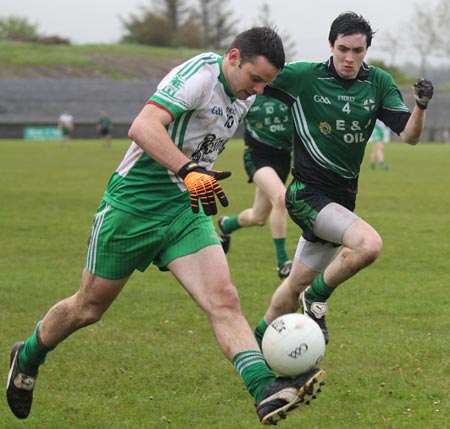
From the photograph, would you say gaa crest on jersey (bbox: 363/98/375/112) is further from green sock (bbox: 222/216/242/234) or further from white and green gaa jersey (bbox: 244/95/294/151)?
green sock (bbox: 222/216/242/234)

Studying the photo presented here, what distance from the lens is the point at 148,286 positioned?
30.2 feet

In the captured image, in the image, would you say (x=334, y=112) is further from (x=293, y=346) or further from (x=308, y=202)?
(x=293, y=346)

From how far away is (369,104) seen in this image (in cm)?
630

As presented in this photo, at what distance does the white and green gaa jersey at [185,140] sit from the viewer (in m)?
4.84

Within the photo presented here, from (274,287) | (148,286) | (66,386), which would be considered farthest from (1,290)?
(66,386)

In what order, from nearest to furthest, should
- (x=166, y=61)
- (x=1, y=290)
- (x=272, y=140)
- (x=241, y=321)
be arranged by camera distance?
1. (x=241, y=321)
2. (x=1, y=290)
3. (x=272, y=140)
4. (x=166, y=61)

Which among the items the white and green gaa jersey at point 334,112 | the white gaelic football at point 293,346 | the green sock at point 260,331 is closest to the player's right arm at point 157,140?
the white gaelic football at point 293,346

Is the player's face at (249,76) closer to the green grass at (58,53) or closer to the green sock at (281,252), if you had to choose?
the green sock at (281,252)

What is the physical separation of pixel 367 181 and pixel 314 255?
16987 mm

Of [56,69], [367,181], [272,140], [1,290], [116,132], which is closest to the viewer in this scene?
[1,290]

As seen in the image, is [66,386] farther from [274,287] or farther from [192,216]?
[274,287]

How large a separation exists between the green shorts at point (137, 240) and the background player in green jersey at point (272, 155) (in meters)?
4.77

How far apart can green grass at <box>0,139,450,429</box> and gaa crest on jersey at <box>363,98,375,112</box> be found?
176 centimetres

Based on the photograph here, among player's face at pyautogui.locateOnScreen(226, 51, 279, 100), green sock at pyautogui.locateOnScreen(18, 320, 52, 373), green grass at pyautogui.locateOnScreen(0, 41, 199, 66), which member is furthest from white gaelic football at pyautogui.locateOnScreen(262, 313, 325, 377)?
green grass at pyautogui.locateOnScreen(0, 41, 199, 66)
